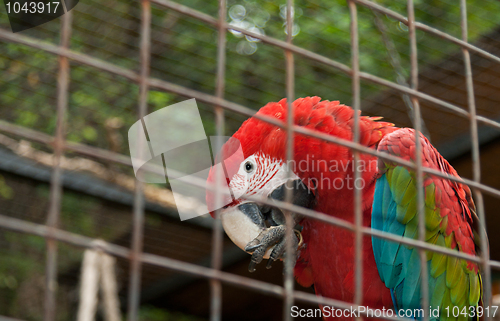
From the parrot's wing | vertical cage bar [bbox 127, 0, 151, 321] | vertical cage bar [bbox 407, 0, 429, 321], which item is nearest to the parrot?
the parrot's wing

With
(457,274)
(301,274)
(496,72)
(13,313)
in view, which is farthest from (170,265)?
(13,313)

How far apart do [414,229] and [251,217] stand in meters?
0.51

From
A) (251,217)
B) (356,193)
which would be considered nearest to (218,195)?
(356,193)

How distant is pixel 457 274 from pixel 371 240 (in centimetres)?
29

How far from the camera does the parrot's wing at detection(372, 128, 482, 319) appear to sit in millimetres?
1507

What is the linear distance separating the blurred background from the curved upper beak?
115cm

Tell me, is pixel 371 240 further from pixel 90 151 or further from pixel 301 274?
pixel 90 151

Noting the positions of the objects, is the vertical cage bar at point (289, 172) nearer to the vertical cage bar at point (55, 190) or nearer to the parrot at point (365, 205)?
the vertical cage bar at point (55, 190)

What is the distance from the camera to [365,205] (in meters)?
1.58

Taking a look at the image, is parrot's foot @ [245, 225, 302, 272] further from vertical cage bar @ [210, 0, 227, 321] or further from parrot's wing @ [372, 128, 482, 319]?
vertical cage bar @ [210, 0, 227, 321]

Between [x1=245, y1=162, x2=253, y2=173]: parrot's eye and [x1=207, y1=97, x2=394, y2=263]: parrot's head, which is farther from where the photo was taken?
[x1=245, y1=162, x2=253, y2=173]: parrot's eye

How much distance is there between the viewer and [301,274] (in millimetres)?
1909

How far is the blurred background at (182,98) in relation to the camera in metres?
2.49

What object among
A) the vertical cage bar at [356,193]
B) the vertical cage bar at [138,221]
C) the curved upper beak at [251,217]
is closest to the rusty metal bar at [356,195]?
the vertical cage bar at [356,193]
